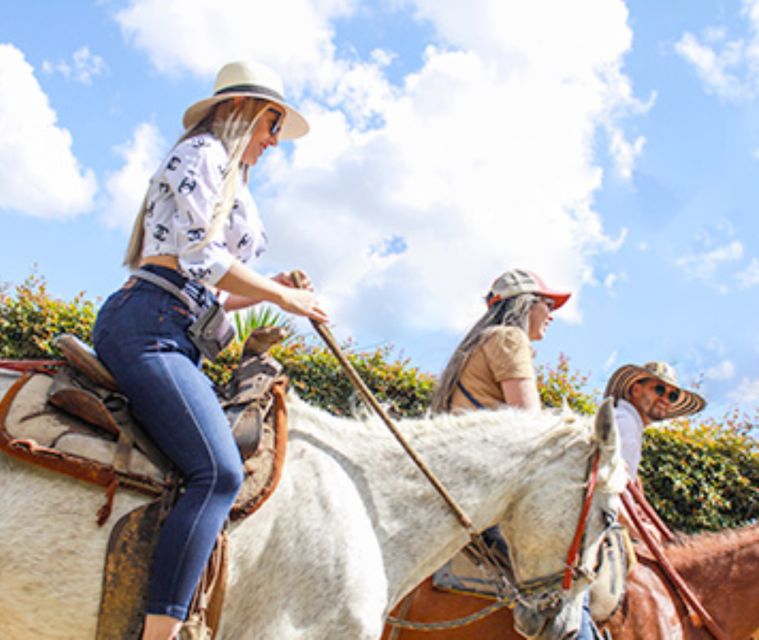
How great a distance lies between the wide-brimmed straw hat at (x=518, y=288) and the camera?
4.77m

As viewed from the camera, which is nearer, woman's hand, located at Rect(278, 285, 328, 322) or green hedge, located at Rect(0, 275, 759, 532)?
woman's hand, located at Rect(278, 285, 328, 322)

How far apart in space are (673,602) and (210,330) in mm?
3377

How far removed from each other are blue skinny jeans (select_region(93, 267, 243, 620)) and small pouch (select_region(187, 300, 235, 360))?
0.04m

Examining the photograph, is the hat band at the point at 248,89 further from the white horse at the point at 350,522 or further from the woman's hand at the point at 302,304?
the white horse at the point at 350,522

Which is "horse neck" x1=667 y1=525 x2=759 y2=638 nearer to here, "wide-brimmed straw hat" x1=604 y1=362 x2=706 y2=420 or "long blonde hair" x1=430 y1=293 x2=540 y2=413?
"wide-brimmed straw hat" x1=604 y1=362 x2=706 y2=420

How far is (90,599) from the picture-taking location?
2.86 metres

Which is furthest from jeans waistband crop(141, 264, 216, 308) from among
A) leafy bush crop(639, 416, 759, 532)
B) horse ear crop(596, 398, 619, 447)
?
leafy bush crop(639, 416, 759, 532)

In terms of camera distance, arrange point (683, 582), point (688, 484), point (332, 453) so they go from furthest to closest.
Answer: point (688, 484) < point (683, 582) < point (332, 453)

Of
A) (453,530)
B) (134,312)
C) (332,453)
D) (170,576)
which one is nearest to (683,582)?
(453,530)

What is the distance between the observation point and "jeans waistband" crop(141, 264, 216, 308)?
322cm

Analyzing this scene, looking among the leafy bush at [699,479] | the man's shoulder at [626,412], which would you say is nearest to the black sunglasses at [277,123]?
the man's shoulder at [626,412]

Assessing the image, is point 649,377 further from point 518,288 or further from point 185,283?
point 185,283

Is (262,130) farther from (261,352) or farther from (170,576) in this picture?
(170,576)

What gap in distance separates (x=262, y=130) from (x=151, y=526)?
1798mm
